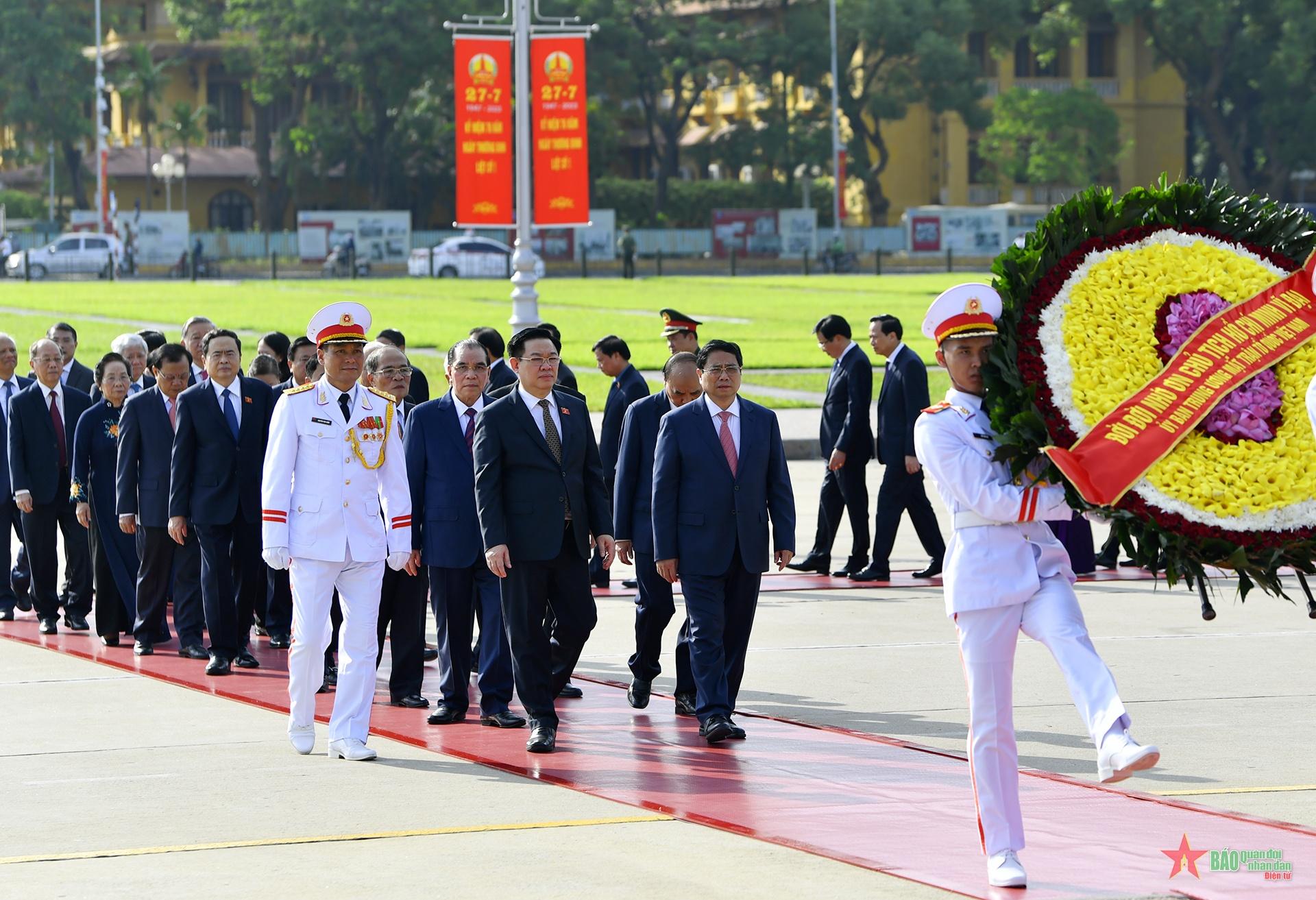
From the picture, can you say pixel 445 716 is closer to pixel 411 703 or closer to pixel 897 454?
pixel 411 703

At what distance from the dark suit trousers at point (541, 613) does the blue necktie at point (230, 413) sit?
2520 millimetres

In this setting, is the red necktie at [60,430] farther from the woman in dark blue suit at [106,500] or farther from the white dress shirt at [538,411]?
the white dress shirt at [538,411]

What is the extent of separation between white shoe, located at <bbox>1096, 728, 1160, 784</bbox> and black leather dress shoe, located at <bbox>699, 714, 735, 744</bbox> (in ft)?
8.87

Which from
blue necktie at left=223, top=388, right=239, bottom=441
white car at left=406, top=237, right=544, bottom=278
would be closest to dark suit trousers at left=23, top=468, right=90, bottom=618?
blue necktie at left=223, top=388, right=239, bottom=441

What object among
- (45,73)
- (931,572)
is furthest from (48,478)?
(45,73)

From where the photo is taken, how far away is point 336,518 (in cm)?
793

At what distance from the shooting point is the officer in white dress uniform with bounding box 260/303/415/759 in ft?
26.0

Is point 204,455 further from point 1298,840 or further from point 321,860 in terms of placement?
point 1298,840

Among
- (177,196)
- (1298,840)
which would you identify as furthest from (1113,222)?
(177,196)

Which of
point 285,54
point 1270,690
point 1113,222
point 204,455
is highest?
point 285,54

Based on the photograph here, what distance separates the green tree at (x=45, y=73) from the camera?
218 feet

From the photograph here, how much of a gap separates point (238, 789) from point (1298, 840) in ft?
12.3

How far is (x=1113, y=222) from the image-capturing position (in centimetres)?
597

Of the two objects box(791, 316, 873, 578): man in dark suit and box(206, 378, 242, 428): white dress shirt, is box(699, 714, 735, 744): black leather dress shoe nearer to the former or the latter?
box(206, 378, 242, 428): white dress shirt
